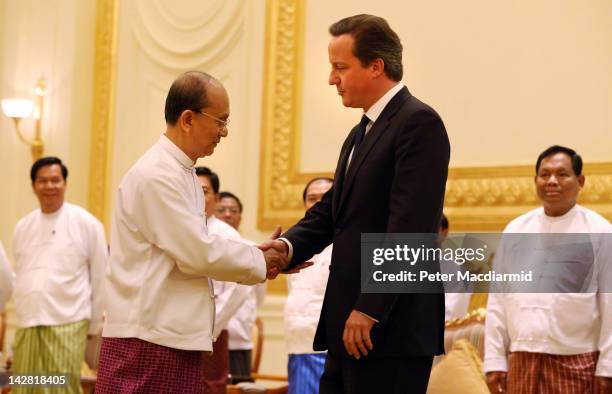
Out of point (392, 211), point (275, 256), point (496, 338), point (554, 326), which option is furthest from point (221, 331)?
point (392, 211)

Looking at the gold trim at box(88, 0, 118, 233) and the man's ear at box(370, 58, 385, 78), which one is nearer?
the man's ear at box(370, 58, 385, 78)

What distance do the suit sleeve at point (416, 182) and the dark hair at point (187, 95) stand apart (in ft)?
2.23

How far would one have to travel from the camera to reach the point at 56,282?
6.11 meters

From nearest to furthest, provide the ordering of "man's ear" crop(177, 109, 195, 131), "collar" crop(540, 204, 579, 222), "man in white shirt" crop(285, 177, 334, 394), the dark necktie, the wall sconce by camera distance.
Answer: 1. the dark necktie
2. "man's ear" crop(177, 109, 195, 131)
3. "collar" crop(540, 204, 579, 222)
4. "man in white shirt" crop(285, 177, 334, 394)
5. the wall sconce

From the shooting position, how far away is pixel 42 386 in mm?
6094

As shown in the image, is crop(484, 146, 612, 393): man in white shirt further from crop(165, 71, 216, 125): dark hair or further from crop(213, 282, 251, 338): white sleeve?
crop(165, 71, 216, 125): dark hair

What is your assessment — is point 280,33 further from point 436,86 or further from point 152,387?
point 152,387

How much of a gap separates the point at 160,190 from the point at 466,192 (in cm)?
415

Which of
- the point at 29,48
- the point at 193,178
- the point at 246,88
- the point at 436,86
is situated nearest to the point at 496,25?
the point at 436,86

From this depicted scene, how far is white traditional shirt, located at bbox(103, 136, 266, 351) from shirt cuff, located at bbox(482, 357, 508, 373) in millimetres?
2058

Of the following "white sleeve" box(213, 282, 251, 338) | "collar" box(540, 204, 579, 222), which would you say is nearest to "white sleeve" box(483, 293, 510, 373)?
"collar" box(540, 204, 579, 222)

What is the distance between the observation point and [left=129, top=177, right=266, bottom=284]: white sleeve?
10.1 feet

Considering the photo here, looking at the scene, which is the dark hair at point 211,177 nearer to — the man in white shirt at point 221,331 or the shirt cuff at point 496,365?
the man in white shirt at point 221,331

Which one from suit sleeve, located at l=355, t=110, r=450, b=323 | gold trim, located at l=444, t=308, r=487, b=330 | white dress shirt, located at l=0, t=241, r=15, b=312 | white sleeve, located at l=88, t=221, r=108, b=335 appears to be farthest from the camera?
white sleeve, located at l=88, t=221, r=108, b=335
